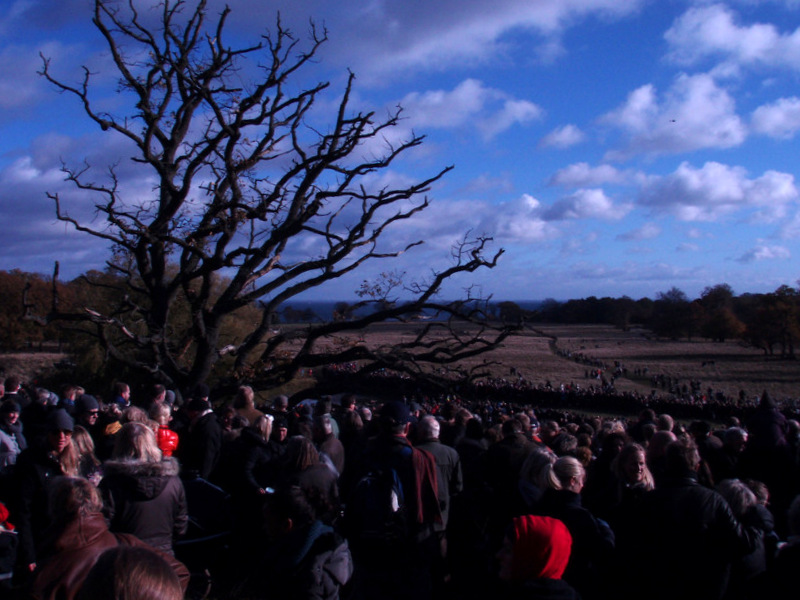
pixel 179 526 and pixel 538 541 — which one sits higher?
pixel 538 541

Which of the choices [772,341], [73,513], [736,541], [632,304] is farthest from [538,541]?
[632,304]

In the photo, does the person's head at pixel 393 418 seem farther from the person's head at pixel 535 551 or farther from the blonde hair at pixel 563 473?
the person's head at pixel 535 551

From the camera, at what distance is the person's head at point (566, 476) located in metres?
3.89

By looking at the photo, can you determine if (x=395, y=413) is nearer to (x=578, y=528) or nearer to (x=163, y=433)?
(x=578, y=528)

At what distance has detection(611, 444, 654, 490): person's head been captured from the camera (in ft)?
14.0

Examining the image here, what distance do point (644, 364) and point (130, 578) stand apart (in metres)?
63.6

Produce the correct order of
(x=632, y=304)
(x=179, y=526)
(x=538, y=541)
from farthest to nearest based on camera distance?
1. (x=632, y=304)
2. (x=179, y=526)
3. (x=538, y=541)

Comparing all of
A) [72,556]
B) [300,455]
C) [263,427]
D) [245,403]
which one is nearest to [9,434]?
[245,403]

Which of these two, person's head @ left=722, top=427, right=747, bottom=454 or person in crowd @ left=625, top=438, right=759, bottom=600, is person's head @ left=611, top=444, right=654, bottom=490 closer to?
person in crowd @ left=625, top=438, right=759, bottom=600

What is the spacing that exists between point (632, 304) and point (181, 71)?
135039 millimetres

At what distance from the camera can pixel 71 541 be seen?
295 centimetres

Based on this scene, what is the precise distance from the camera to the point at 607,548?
12.2 feet

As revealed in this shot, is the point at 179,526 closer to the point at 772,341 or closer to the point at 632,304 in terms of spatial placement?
the point at 772,341

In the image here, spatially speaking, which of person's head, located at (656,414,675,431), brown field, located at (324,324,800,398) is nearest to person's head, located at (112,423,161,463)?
person's head, located at (656,414,675,431)
